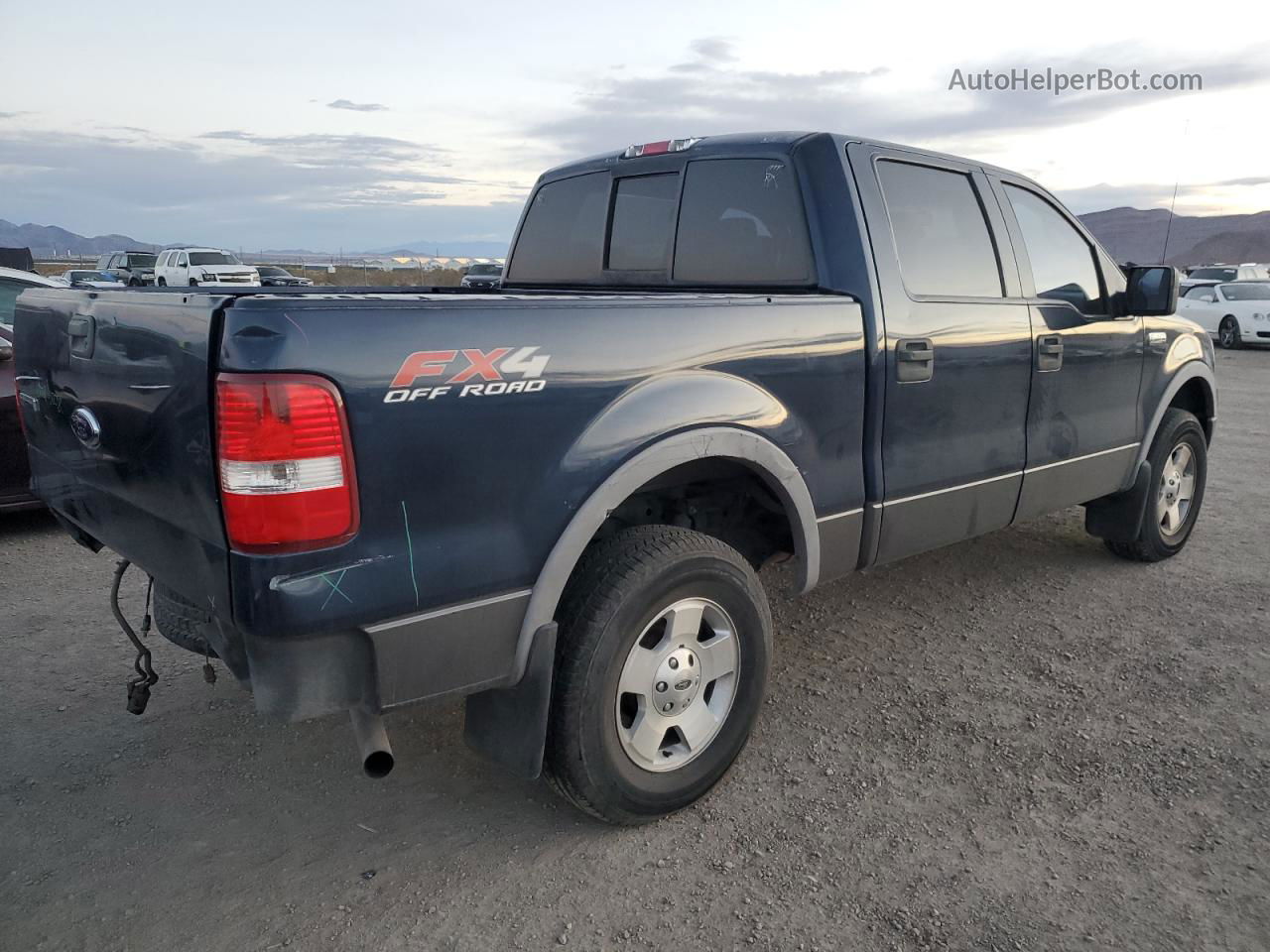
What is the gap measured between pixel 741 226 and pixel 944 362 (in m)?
0.90

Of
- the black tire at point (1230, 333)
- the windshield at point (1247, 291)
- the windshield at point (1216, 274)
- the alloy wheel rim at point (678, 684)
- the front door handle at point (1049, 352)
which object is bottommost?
the alloy wheel rim at point (678, 684)

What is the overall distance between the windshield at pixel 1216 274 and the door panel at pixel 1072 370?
2997 cm

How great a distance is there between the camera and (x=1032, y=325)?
4098 mm

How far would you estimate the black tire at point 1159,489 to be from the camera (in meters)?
5.17

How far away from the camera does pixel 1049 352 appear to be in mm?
4160

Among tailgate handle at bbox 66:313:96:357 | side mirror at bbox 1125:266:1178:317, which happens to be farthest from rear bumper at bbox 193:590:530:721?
side mirror at bbox 1125:266:1178:317

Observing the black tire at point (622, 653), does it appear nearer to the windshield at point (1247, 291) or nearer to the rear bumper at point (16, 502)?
the rear bumper at point (16, 502)

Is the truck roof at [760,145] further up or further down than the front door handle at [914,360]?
further up

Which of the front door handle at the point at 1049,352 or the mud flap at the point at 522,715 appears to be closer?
the mud flap at the point at 522,715

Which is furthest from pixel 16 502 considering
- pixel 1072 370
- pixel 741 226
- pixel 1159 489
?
pixel 1159 489

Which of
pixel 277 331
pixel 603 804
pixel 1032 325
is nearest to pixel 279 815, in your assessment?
pixel 603 804

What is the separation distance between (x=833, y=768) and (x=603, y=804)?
89 centimetres

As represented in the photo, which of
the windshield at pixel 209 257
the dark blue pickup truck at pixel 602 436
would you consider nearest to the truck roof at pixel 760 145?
the dark blue pickup truck at pixel 602 436

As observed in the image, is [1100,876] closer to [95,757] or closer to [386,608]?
[386,608]
